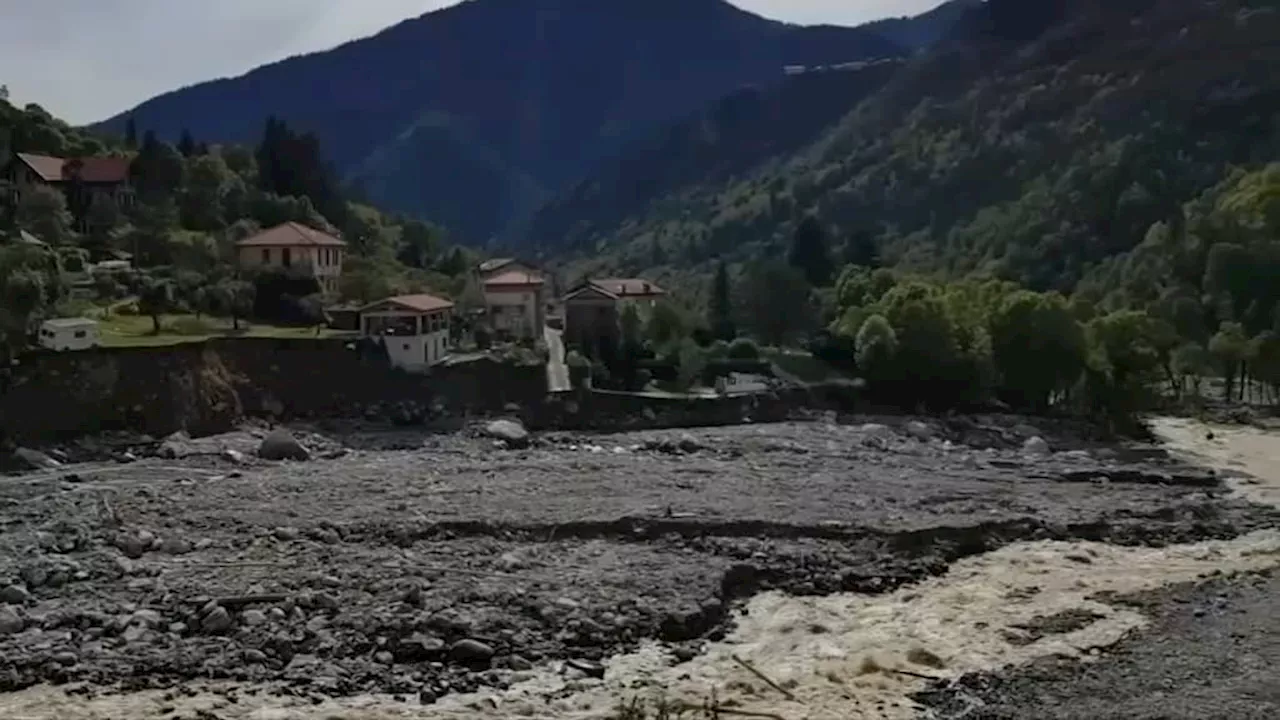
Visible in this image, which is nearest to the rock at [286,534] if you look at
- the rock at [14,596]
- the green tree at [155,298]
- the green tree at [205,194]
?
the rock at [14,596]

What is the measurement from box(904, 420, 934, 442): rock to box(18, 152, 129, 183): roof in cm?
4077

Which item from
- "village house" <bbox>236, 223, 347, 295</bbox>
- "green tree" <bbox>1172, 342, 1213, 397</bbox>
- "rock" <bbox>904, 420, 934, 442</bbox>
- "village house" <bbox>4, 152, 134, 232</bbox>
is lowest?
"rock" <bbox>904, 420, 934, 442</bbox>

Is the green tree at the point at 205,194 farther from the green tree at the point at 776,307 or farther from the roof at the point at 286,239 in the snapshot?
the green tree at the point at 776,307

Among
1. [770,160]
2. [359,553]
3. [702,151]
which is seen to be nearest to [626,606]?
[359,553]

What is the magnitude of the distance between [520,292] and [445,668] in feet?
128

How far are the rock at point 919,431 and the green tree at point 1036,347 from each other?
24.5 ft

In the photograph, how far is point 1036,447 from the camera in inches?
1777

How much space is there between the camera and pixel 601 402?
159 ft

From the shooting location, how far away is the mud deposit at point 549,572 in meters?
19.6

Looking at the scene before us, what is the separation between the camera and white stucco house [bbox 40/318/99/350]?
133 feet

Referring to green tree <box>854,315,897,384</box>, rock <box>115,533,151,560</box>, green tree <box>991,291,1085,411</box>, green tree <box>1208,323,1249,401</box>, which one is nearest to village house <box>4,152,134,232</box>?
green tree <box>854,315,897,384</box>

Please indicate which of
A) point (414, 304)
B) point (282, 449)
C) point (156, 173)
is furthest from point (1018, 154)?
point (282, 449)

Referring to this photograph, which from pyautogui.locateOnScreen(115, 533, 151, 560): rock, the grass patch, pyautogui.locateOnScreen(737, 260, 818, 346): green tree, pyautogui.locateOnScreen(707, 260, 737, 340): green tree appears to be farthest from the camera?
pyautogui.locateOnScreen(737, 260, 818, 346): green tree

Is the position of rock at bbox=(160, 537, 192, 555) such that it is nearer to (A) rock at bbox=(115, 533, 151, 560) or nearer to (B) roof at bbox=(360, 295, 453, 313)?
(A) rock at bbox=(115, 533, 151, 560)
